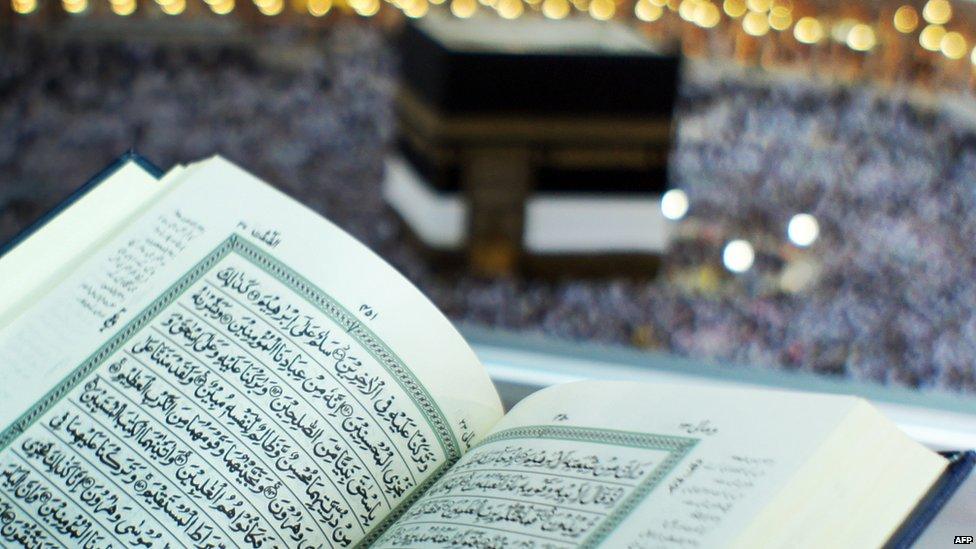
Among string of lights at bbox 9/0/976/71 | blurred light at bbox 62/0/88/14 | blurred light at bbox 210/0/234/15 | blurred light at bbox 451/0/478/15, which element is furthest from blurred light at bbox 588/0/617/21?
blurred light at bbox 62/0/88/14

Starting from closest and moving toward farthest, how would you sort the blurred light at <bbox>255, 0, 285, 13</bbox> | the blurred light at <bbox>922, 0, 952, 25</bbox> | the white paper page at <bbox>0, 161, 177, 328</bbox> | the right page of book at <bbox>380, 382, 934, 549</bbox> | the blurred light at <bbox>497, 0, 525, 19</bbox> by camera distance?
the right page of book at <bbox>380, 382, 934, 549</bbox>, the white paper page at <bbox>0, 161, 177, 328</bbox>, the blurred light at <bbox>922, 0, 952, 25</bbox>, the blurred light at <bbox>497, 0, 525, 19</bbox>, the blurred light at <bbox>255, 0, 285, 13</bbox>

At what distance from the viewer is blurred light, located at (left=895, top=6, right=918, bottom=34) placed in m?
0.82

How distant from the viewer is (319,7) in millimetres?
1005

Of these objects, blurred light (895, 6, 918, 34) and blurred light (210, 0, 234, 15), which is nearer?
blurred light (895, 6, 918, 34)

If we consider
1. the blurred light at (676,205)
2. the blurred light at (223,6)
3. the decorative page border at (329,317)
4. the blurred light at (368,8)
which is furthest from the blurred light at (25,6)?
the decorative page border at (329,317)

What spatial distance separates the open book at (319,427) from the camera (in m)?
0.24

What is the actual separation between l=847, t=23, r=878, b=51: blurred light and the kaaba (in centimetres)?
14

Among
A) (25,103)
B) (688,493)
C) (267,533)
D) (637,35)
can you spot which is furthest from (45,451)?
(25,103)

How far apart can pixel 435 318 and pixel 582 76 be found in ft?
1.73

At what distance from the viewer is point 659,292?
2.85 ft

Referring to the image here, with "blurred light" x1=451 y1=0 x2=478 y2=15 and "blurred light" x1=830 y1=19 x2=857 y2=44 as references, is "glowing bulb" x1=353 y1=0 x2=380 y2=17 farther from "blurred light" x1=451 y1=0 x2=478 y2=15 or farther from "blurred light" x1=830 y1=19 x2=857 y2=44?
"blurred light" x1=830 y1=19 x2=857 y2=44

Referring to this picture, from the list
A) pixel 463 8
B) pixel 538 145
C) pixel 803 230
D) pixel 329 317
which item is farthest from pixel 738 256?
pixel 329 317

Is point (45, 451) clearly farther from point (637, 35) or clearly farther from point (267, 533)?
point (637, 35)

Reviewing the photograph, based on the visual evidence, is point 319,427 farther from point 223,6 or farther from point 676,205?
point 223,6
